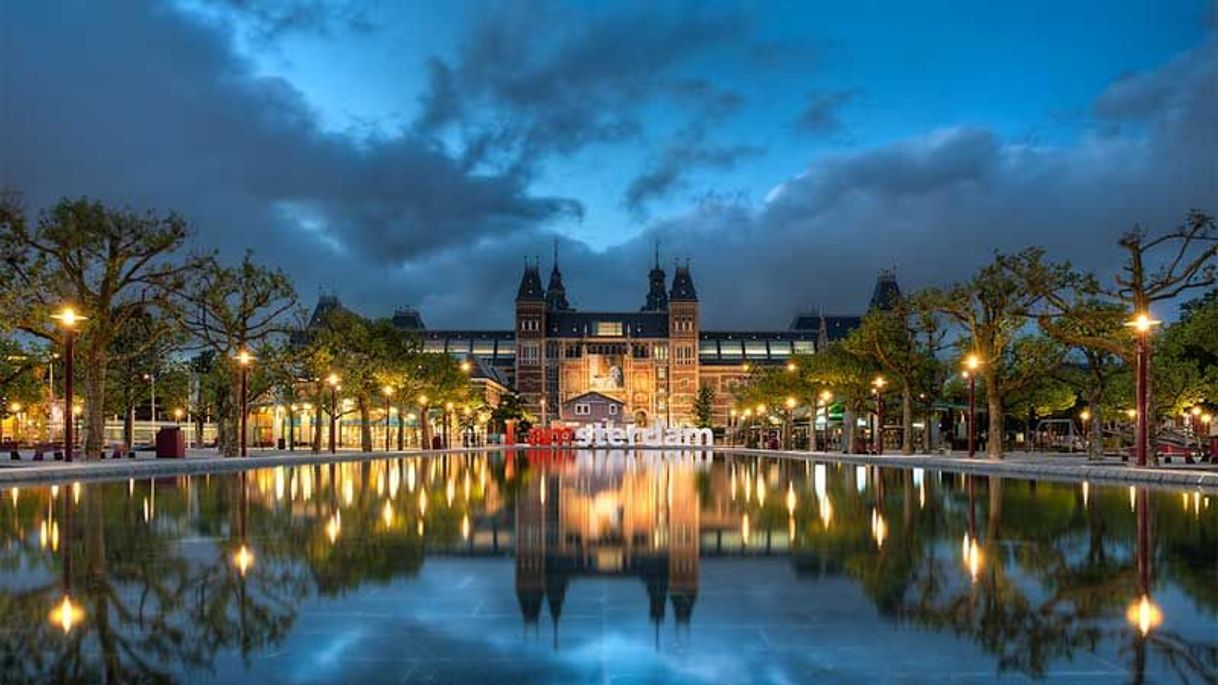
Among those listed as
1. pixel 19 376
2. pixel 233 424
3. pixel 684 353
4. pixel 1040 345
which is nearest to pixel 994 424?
pixel 1040 345

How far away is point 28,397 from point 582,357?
5501 inches

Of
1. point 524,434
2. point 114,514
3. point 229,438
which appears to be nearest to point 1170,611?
point 114,514

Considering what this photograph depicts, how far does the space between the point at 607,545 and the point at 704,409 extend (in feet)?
525

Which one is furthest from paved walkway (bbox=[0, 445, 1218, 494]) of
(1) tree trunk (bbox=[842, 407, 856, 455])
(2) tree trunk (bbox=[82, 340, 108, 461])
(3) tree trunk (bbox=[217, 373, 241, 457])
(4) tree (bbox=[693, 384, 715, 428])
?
(4) tree (bbox=[693, 384, 715, 428])

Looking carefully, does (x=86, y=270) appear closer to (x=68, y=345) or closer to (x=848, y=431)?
(x=68, y=345)

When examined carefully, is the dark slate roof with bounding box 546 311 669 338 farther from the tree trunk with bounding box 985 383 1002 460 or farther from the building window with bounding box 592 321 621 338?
the tree trunk with bounding box 985 383 1002 460

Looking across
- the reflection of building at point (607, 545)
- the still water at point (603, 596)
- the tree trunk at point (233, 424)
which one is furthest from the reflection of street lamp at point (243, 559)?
the tree trunk at point (233, 424)

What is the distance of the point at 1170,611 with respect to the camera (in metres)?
8.51

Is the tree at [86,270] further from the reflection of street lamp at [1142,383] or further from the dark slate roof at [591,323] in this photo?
the dark slate roof at [591,323]

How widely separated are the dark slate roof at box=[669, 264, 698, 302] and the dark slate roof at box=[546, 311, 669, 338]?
227 inches

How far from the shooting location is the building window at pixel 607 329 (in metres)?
198

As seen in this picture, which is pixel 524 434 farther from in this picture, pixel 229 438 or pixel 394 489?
pixel 394 489

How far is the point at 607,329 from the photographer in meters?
198

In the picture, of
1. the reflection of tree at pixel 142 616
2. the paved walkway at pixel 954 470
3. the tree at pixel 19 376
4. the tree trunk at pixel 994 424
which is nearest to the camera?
the reflection of tree at pixel 142 616
